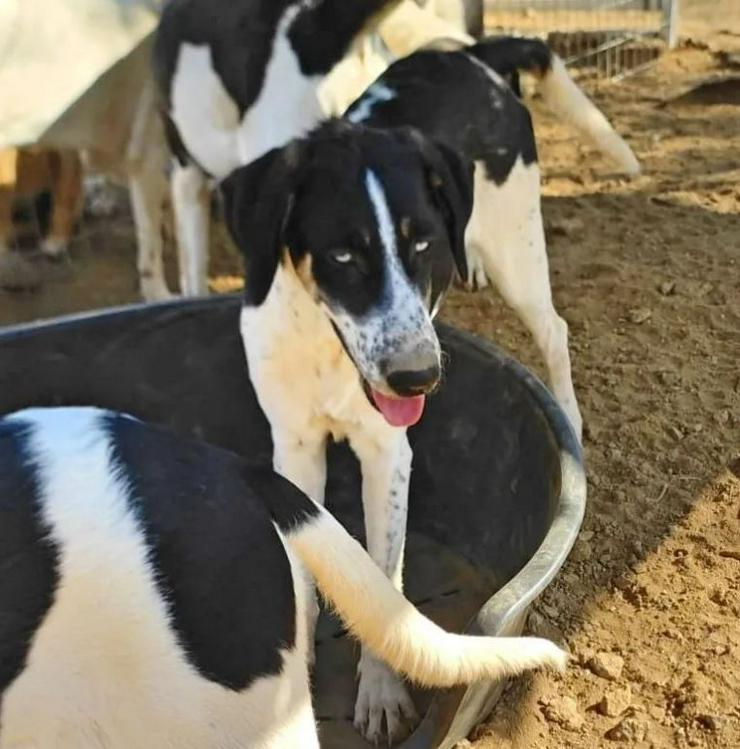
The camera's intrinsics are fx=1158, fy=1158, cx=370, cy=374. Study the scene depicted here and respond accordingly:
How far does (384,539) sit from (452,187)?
79cm

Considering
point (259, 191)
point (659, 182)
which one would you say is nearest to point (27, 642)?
point (259, 191)

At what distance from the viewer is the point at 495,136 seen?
2.96 m

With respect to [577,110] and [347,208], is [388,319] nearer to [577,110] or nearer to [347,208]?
[347,208]

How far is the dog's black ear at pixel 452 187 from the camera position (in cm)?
231

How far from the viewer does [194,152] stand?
3.71 metres

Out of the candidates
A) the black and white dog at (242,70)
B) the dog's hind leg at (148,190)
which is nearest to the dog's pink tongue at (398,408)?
the black and white dog at (242,70)

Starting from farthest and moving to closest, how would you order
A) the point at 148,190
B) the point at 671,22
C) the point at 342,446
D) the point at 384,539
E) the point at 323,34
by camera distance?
the point at 671,22 → the point at 148,190 → the point at 323,34 → the point at 342,446 → the point at 384,539

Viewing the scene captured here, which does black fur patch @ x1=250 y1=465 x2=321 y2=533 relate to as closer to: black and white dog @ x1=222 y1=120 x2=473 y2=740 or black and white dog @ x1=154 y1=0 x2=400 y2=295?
black and white dog @ x1=222 y1=120 x2=473 y2=740

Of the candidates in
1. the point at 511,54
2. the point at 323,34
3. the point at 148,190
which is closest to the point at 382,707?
the point at 511,54

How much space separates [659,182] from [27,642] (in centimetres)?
407

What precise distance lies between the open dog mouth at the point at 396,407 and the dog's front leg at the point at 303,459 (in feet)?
0.95

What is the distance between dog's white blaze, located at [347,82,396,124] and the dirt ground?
3.63ft

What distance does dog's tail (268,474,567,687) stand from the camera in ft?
5.26

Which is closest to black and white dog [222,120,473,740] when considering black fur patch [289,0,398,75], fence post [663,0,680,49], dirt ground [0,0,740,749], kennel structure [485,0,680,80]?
dirt ground [0,0,740,749]
